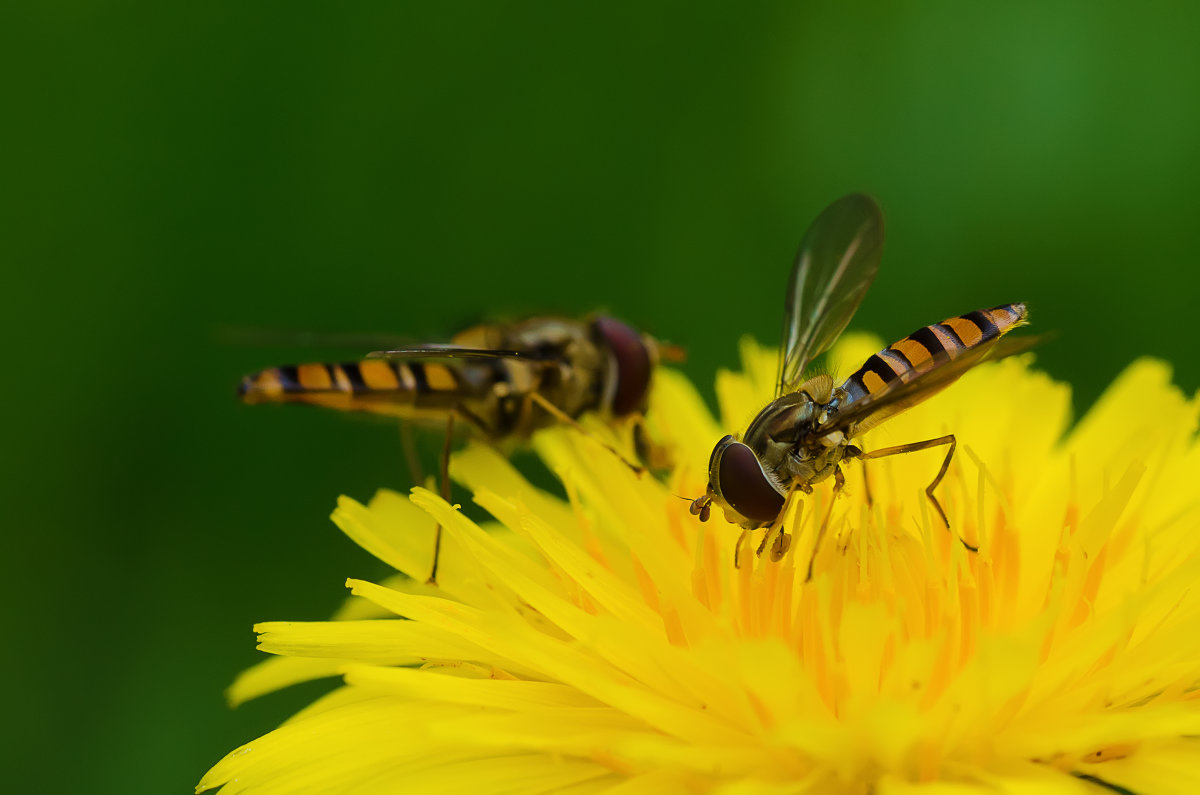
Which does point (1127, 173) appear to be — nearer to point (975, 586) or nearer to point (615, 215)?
point (615, 215)

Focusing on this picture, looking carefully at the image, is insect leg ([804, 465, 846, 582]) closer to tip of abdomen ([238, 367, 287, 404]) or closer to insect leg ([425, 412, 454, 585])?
insect leg ([425, 412, 454, 585])

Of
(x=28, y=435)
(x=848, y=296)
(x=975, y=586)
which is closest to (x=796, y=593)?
(x=975, y=586)

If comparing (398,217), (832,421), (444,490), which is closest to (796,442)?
(832,421)

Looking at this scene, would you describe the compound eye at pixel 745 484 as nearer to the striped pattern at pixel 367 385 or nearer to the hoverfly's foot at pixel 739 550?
the hoverfly's foot at pixel 739 550

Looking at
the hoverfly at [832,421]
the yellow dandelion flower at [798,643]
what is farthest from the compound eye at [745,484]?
the yellow dandelion flower at [798,643]

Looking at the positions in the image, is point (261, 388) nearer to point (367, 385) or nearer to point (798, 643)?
point (367, 385)

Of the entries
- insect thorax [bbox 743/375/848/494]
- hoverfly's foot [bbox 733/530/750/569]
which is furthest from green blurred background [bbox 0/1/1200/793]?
hoverfly's foot [bbox 733/530/750/569]
